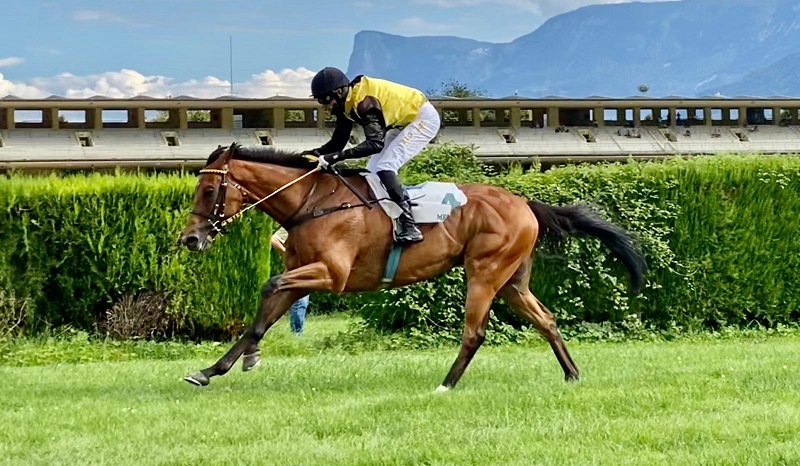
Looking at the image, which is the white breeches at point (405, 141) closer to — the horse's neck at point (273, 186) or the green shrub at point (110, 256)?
the horse's neck at point (273, 186)

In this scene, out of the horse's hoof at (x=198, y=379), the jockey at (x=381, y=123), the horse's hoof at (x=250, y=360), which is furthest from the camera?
the horse's hoof at (x=250, y=360)

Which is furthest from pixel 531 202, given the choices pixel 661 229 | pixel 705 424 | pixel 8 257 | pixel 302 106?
pixel 302 106

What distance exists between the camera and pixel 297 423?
6539 mm

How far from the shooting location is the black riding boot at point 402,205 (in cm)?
831

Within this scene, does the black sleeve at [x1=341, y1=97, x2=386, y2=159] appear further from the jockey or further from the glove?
the glove

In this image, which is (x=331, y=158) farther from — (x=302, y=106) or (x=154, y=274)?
(x=302, y=106)

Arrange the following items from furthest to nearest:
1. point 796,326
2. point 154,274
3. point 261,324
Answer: point 796,326, point 154,274, point 261,324

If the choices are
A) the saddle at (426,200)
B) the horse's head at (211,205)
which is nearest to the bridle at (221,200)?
the horse's head at (211,205)

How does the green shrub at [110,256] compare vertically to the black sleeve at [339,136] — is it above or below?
below

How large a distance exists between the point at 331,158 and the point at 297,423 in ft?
8.09

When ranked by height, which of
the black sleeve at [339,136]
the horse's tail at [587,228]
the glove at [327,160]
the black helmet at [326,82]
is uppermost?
the black helmet at [326,82]

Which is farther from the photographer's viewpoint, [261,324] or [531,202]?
[531,202]

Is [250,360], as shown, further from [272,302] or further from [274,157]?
[274,157]

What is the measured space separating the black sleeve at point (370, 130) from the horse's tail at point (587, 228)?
5.63ft
